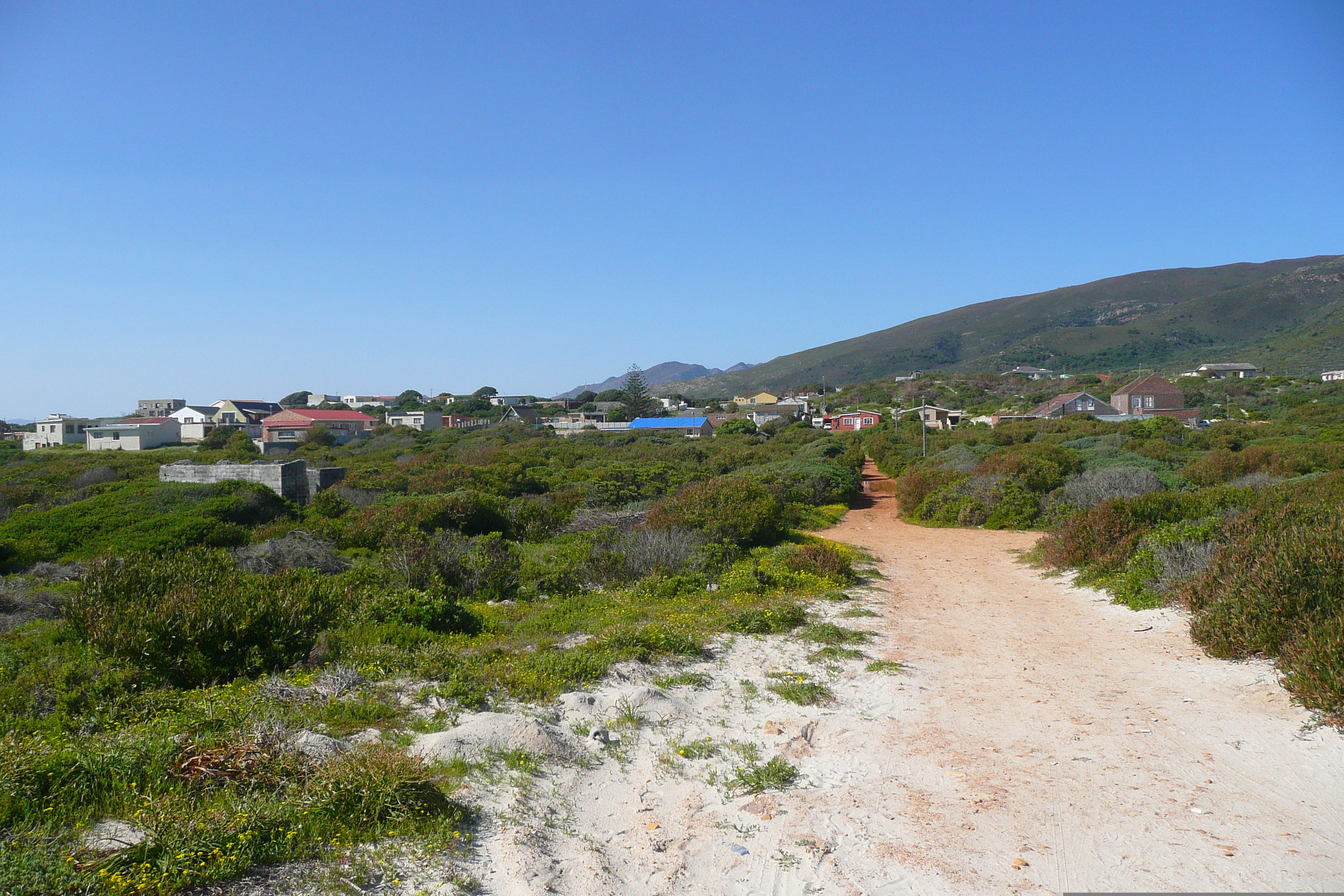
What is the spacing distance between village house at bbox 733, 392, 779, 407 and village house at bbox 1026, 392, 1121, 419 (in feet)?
129

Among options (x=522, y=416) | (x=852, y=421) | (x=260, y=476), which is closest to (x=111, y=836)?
(x=260, y=476)

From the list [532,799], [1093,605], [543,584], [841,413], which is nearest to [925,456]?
[1093,605]

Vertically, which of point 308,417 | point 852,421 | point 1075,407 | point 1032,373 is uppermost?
point 1032,373

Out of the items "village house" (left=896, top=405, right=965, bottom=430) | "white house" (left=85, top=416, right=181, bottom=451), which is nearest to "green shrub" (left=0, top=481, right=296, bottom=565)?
"white house" (left=85, top=416, right=181, bottom=451)

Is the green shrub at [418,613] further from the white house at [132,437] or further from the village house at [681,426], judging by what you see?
the white house at [132,437]

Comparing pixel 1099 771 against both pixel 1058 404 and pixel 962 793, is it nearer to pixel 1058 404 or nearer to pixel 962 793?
pixel 962 793

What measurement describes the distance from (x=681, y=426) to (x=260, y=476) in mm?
40667

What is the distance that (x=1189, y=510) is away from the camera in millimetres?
10836

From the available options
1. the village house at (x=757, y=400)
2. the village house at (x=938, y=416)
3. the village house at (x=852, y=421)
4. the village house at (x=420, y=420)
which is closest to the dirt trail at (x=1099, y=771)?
the village house at (x=938, y=416)

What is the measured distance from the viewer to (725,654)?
7113 mm

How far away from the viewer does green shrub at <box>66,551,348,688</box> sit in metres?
5.82

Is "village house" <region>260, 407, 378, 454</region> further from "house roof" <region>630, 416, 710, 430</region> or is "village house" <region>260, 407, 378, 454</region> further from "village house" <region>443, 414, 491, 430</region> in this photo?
"house roof" <region>630, 416, 710, 430</region>

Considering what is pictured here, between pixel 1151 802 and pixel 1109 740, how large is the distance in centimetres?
92

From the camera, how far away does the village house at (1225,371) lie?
7850 cm
